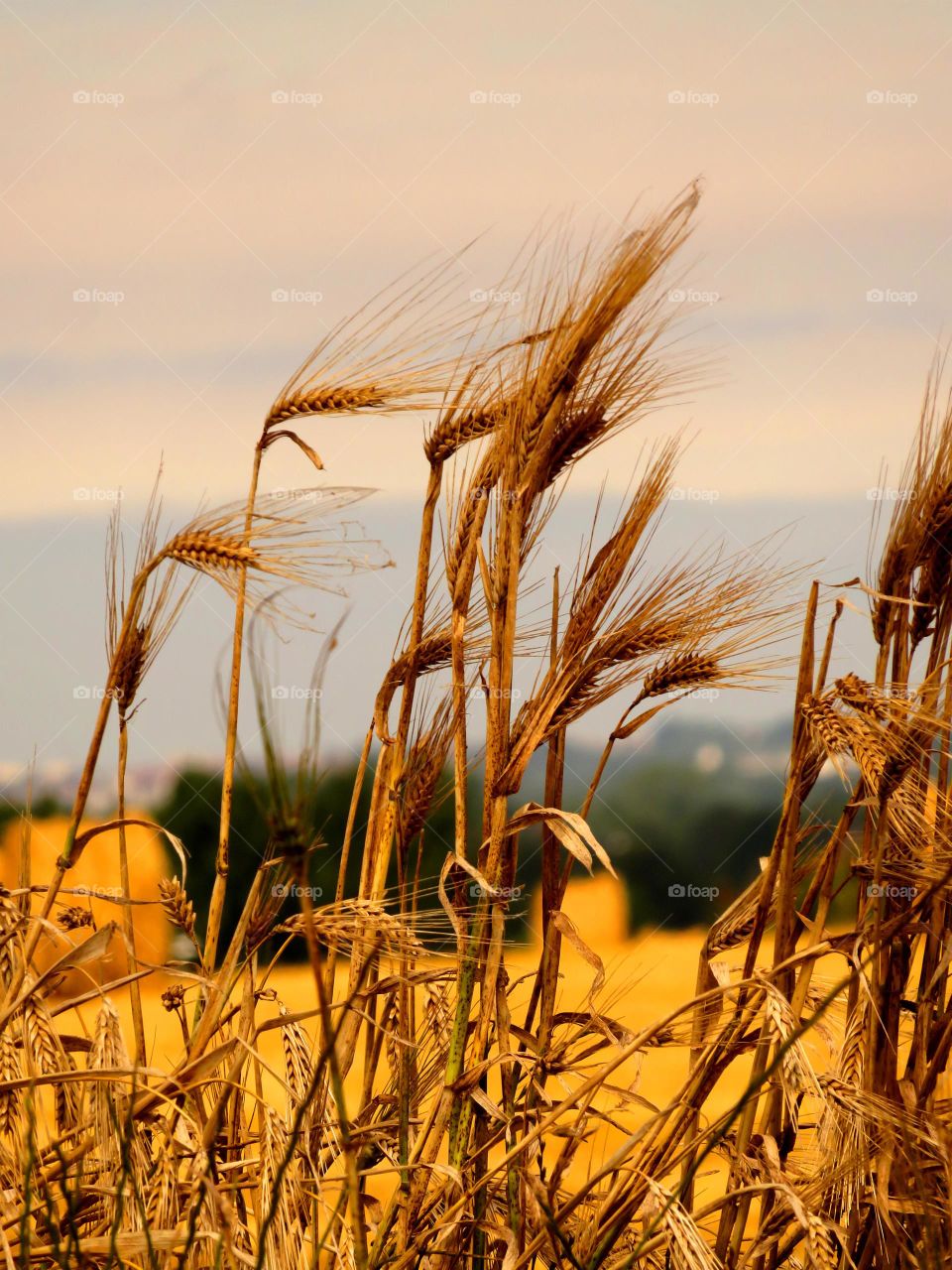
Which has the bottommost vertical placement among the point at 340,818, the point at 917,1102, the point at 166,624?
the point at 340,818

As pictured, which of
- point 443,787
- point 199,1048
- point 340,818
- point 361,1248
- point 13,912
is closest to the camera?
point 361,1248

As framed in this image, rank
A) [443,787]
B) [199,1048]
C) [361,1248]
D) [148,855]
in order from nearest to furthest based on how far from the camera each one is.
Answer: [361,1248]
[199,1048]
[443,787]
[148,855]

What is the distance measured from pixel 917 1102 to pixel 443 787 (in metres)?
0.58

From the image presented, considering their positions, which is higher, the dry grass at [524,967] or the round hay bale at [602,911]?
the dry grass at [524,967]

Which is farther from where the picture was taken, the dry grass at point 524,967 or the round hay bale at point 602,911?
the round hay bale at point 602,911

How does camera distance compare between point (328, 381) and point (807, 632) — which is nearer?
point (807, 632)

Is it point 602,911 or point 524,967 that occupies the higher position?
point 524,967

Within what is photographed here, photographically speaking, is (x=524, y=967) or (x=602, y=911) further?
(x=602, y=911)

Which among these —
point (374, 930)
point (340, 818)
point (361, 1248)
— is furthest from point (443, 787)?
point (340, 818)

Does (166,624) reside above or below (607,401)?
below

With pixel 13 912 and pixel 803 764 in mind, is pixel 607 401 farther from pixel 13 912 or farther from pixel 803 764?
pixel 13 912

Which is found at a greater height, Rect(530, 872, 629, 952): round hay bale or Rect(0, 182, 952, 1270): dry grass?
Rect(0, 182, 952, 1270): dry grass

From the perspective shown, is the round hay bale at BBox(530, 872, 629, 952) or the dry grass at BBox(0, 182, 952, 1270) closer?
the dry grass at BBox(0, 182, 952, 1270)

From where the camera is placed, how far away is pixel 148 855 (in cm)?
655
